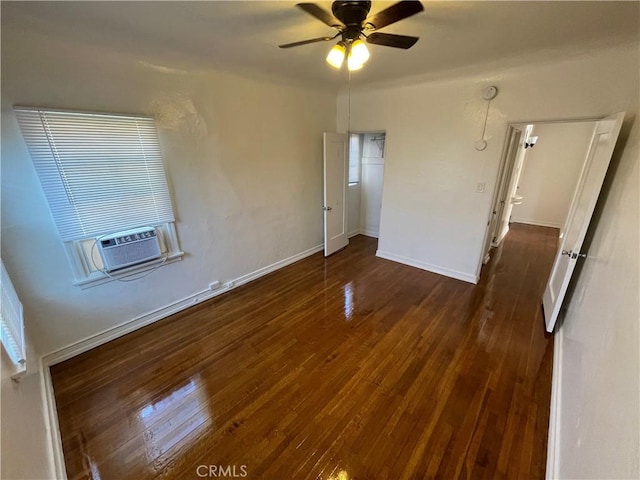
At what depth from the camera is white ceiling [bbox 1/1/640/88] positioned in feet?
4.96

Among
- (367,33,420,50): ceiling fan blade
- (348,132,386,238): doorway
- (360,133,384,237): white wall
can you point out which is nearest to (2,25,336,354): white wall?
(348,132,386,238): doorway

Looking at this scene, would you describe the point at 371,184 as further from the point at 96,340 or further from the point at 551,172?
the point at 96,340

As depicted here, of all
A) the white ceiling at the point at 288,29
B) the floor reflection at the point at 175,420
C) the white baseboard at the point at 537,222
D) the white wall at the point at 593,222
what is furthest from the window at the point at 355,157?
the white baseboard at the point at 537,222

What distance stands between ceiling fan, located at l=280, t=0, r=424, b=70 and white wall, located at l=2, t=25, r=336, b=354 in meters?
1.51

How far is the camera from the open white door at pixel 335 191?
381 centimetres

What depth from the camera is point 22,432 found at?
1.15 meters

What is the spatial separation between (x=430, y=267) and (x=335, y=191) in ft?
6.05

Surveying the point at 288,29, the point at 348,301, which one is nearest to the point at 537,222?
the point at 348,301

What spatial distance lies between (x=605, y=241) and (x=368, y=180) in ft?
12.0

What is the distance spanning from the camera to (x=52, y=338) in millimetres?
2107

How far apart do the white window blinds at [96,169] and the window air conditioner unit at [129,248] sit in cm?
7

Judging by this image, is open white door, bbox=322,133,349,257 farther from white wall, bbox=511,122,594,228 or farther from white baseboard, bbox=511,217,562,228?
white baseboard, bbox=511,217,562,228
